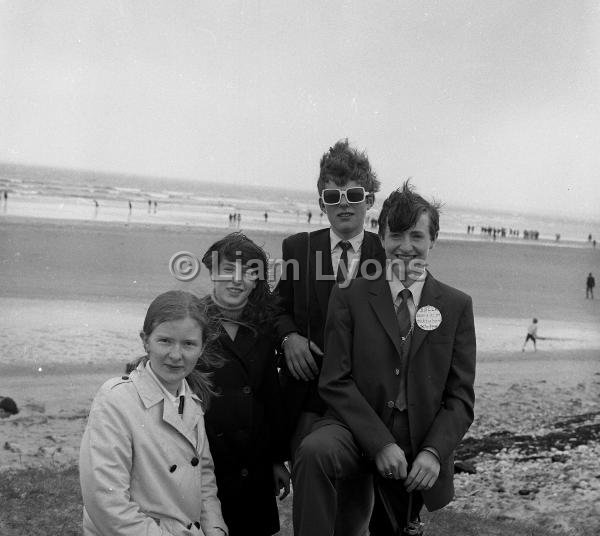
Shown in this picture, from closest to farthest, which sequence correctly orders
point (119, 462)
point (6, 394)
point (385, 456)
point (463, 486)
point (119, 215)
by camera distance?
point (119, 462), point (385, 456), point (463, 486), point (6, 394), point (119, 215)

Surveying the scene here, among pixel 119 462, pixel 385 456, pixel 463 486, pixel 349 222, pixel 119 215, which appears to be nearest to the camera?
pixel 119 462

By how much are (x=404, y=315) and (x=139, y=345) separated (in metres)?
7.96

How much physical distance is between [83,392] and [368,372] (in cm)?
562

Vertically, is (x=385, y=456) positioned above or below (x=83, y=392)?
above

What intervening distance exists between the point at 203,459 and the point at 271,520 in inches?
25.8

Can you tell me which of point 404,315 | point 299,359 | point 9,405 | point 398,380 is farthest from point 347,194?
point 9,405

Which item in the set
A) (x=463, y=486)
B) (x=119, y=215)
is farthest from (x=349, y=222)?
(x=119, y=215)

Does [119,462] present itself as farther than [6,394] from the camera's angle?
No

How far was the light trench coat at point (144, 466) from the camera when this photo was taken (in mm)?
A: 2479

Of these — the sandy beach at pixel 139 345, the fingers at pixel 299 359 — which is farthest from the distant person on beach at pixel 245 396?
the sandy beach at pixel 139 345

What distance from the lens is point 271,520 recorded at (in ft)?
10.8

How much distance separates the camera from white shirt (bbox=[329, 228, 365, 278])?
365 centimetres

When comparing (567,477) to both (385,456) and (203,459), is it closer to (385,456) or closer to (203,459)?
(385,456)

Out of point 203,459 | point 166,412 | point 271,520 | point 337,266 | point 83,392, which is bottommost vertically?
point 83,392
